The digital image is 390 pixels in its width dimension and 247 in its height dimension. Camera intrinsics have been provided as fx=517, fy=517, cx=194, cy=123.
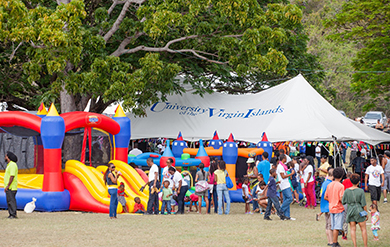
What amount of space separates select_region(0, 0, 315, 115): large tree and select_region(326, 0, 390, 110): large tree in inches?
203

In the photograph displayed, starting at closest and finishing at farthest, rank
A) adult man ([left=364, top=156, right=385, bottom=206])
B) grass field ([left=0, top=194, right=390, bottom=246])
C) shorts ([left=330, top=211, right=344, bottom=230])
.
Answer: shorts ([left=330, top=211, right=344, bottom=230]) < grass field ([left=0, top=194, right=390, bottom=246]) < adult man ([left=364, top=156, right=385, bottom=206])

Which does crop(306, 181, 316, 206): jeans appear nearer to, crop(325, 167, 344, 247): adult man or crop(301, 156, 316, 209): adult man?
crop(301, 156, 316, 209): adult man

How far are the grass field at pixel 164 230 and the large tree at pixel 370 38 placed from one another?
10739mm

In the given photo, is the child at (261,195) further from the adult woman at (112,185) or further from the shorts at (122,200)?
the adult woman at (112,185)

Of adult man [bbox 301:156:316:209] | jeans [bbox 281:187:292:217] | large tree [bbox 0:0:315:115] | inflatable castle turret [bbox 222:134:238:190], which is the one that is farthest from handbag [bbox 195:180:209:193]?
large tree [bbox 0:0:315:115]

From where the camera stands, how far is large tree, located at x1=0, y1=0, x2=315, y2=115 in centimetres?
1598

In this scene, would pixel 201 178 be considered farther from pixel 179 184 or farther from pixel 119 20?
pixel 119 20

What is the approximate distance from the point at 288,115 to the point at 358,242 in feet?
34.9

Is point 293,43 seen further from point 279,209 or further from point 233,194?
point 279,209

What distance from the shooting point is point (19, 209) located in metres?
14.1

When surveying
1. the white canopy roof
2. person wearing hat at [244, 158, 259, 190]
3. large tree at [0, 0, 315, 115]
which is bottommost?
person wearing hat at [244, 158, 259, 190]

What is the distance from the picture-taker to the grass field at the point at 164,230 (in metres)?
9.18

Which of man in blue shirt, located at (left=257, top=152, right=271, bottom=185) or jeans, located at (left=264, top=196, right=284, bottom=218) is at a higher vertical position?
man in blue shirt, located at (left=257, top=152, right=271, bottom=185)

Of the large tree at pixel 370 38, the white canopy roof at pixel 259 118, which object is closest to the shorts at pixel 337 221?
the white canopy roof at pixel 259 118
